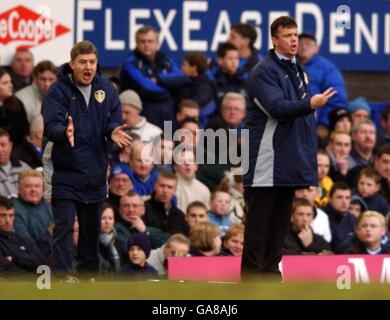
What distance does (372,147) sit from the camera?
61.1 feet

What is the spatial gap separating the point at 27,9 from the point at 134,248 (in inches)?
159

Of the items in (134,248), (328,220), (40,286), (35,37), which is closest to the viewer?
(40,286)

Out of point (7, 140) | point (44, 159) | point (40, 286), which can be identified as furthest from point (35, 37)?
point (40, 286)

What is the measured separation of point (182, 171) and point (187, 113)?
887mm

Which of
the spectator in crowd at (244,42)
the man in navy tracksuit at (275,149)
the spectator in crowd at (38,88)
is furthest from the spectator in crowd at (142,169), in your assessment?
the man in navy tracksuit at (275,149)

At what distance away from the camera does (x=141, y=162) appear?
16.9 meters

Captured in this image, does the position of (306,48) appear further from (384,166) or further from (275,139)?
(275,139)

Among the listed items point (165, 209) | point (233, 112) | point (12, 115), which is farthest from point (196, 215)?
point (12, 115)

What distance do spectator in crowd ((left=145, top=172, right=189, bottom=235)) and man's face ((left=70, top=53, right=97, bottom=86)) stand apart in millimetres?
3789

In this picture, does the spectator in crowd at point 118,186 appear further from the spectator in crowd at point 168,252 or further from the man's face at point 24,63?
the man's face at point 24,63

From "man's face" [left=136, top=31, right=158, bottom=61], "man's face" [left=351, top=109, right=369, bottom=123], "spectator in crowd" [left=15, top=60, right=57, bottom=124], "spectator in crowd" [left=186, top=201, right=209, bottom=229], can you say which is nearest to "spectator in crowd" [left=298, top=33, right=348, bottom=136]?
"man's face" [left=351, top=109, right=369, bottom=123]

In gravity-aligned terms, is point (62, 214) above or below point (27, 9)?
below

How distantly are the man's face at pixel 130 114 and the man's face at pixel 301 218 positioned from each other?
208cm

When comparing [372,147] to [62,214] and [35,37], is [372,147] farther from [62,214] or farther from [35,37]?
[62,214]
